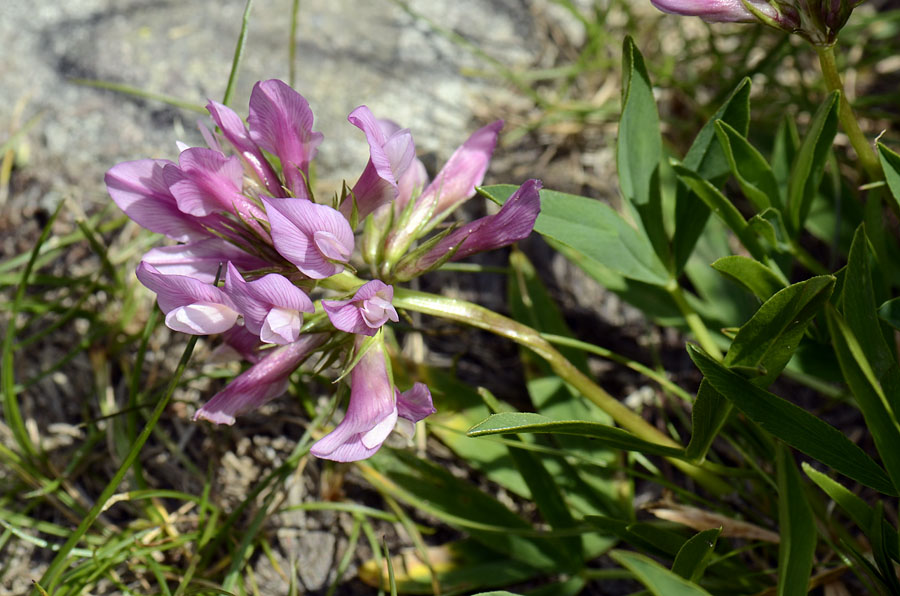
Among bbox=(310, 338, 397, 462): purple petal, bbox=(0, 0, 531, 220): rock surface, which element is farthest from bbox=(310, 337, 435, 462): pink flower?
bbox=(0, 0, 531, 220): rock surface

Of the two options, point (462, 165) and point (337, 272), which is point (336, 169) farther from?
point (337, 272)

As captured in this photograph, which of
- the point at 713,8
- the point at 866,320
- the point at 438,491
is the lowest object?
the point at 438,491

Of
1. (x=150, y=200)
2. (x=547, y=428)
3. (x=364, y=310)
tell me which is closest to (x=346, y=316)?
(x=364, y=310)

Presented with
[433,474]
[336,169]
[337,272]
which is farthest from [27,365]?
[337,272]

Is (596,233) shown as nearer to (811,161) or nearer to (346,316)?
(811,161)

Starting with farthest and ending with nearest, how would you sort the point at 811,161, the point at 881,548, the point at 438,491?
the point at 438,491, the point at 811,161, the point at 881,548

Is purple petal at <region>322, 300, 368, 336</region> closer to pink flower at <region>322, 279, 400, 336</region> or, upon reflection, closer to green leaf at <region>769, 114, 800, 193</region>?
pink flower at <region>322, 279, 400, 336</region>
